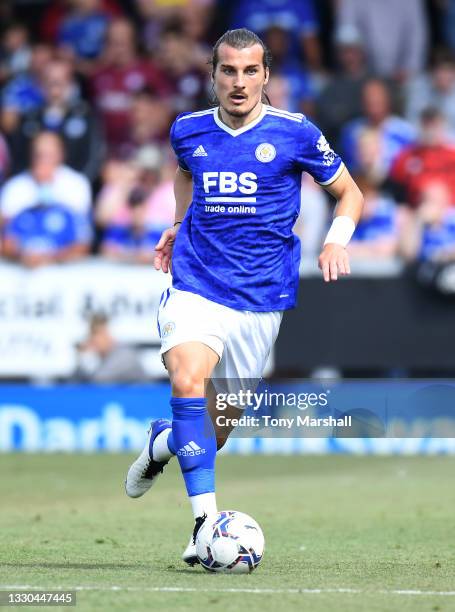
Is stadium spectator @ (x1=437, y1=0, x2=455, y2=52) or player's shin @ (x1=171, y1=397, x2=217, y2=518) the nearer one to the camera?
player's shin @ (x1=171, y1=397, x2=217, y2=518)

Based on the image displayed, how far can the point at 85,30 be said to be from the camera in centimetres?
1750

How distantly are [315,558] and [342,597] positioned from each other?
154 cm

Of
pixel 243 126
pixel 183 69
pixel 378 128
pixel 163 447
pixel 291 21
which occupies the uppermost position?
pixel 291 21

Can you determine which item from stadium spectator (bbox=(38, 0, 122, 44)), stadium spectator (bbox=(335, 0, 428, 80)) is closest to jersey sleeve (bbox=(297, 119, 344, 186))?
stadium spectator (bbox=(335, 0, 428, 80))

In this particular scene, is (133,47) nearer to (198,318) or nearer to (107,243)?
(107,243)

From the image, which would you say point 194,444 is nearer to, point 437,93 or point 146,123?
point 146,123

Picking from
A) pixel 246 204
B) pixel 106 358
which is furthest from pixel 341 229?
pixel 106 358

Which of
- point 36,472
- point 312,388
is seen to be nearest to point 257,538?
point 312,388

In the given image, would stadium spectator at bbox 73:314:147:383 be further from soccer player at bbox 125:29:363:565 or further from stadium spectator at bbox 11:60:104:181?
soccer player at bbox 125:29:363:565

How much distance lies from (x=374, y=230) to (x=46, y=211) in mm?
3454

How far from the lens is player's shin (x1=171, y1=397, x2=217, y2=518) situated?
6395 mm

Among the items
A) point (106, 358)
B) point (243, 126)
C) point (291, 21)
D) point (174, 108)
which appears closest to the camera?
point (243, 126)

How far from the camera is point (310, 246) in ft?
47.6

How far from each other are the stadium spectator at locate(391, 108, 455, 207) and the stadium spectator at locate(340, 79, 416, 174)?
0.89 ft
